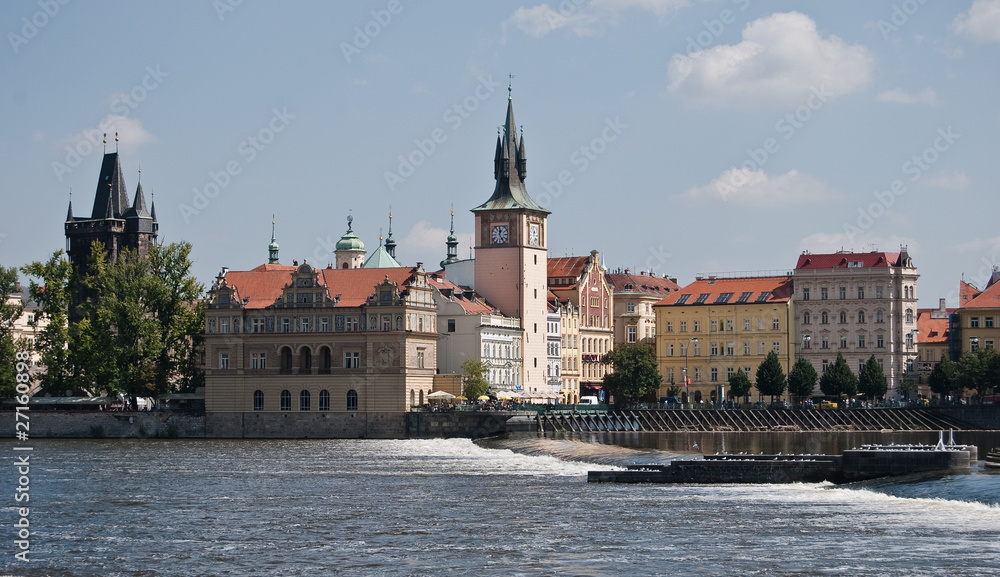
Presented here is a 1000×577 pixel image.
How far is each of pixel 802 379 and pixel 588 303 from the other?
24886mm

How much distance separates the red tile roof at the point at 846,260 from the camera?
141 metres

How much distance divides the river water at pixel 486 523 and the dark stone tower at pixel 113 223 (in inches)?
3125

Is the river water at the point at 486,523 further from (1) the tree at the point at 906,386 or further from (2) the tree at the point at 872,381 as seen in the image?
(1) the tree at the point at 906,386

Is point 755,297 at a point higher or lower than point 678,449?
higher

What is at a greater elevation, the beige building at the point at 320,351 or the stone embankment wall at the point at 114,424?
the beige building at the point at 320,351

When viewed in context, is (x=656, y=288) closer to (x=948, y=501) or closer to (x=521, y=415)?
(x=521, y=415)

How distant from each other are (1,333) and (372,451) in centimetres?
4342

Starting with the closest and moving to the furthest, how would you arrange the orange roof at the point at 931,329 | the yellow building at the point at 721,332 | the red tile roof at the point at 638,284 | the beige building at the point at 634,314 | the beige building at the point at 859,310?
the beige building at the point at 859,310 < the yellow building at the point at 721,332 < the orange roof at the point at 931,329 < the beige building at the point at 634,314 < the red tile roof at the point at 638,284

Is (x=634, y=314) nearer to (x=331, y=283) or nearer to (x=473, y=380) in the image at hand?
(x=473, y=380)

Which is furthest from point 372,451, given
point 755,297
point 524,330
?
point 755,297

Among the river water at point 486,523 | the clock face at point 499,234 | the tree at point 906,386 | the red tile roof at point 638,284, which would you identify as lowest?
the river water at point 486,523

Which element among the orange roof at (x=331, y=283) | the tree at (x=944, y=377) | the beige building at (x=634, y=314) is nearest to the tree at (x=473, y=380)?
the orange roof at (x=331, y=283)

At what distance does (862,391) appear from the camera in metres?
134

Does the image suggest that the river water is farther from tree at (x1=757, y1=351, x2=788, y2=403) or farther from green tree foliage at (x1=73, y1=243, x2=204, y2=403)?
tree at (x1=757, y1=351, x2=788, y2=403)
